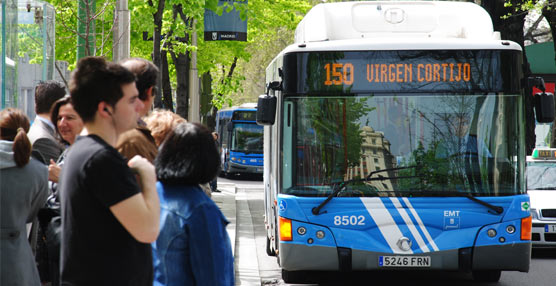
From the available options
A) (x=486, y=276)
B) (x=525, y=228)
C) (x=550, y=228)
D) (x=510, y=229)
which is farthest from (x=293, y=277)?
(x=550, y=228)

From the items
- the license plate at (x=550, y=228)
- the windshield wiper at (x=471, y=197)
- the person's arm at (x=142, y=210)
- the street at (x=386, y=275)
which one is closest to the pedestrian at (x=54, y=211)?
the person's arm at (x=142, y=210)

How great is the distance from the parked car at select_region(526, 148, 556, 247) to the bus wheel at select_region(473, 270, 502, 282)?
2.34 metres

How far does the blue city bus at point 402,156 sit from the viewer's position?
8844 millimetres

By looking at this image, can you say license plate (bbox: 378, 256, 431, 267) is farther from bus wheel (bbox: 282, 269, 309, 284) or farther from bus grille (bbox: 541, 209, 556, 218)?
bus grille (bbox: 541, 209, 556, 218)

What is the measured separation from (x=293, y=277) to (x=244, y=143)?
1032 inches

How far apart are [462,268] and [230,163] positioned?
91.8ft

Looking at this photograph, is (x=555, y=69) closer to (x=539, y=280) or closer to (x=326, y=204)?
(x=539, y=280)

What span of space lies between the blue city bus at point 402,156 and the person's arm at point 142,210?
554 cm

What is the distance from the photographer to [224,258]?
362 cm

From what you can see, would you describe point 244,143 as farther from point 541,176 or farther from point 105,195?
point 105,195

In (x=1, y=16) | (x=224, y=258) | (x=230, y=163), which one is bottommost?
(x=230, y=163)

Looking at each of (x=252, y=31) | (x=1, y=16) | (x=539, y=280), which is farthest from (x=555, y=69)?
(x=1, y=16)

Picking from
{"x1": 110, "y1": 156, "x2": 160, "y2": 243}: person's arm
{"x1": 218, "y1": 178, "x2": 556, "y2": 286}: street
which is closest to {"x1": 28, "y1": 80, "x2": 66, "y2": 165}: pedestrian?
{"x1": 110, "y1": 156, "x2": 160, "y2": 243}: person's arm

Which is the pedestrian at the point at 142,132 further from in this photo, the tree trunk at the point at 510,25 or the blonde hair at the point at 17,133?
the tree trunk at the point at 510,25
